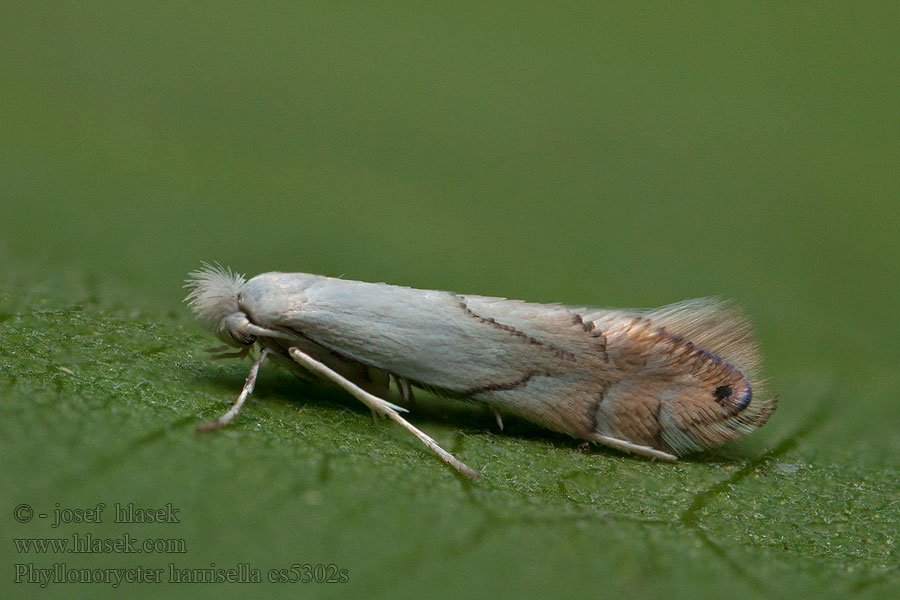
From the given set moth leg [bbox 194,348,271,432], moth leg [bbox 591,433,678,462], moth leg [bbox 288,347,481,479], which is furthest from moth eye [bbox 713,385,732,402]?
moth leg [bbox 194,348,271,432]

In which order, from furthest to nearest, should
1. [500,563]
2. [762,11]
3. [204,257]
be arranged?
[762,11] < [204,257] < [500,563]

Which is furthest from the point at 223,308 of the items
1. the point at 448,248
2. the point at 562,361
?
the point at 448,248

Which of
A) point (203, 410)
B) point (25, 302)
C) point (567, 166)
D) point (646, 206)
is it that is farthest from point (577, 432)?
point (567, 166)

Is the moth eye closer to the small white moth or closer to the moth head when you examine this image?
the small white moth

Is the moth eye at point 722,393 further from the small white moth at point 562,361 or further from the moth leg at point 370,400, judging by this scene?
the moth leg at point 370,400

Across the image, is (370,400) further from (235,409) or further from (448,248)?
(448,248)

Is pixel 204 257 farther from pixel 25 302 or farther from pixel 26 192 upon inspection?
pixel 25 302
